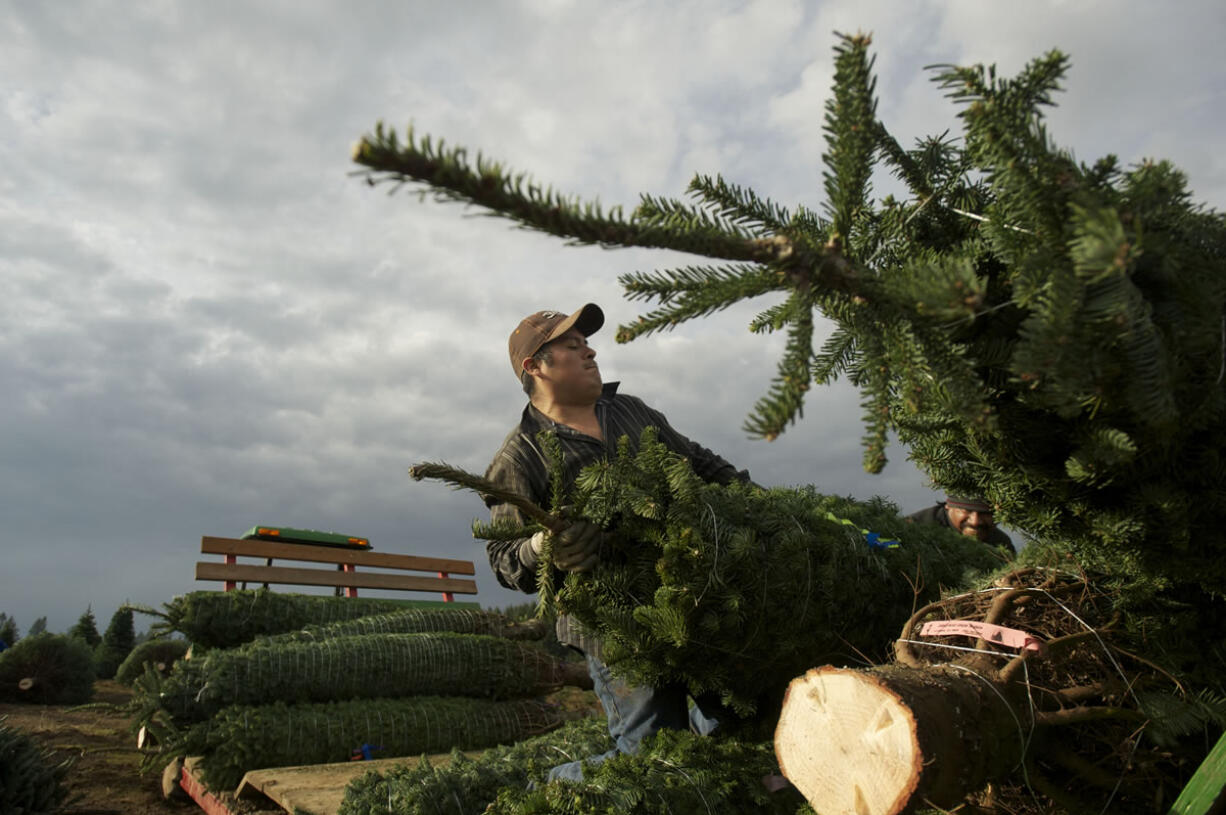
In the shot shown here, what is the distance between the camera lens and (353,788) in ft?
9.87

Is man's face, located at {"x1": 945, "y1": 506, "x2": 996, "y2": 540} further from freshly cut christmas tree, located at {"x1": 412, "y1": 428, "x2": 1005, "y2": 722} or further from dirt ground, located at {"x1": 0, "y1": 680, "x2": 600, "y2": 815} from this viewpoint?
dirt ground, located at {"x1": 0, "y1": 680, "x2": 600, "y2": 815}

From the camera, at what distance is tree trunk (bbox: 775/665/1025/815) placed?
1608mm

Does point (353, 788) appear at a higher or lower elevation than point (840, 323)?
lower

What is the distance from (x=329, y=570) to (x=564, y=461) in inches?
183

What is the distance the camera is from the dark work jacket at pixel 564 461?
2775 mm

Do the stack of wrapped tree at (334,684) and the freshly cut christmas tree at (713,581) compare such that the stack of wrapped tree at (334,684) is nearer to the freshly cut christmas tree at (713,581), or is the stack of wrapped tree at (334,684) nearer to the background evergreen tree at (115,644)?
the freshly cut christmas tree at (713,581)

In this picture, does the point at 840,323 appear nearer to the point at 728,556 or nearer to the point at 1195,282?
the point at 1195,282

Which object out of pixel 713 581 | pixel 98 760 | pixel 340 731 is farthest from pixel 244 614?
pixel 713 581

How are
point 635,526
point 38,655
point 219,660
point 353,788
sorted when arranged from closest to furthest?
point 635,526 → point 353,788 → point 219,660 → point 38,655

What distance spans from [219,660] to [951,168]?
453cm

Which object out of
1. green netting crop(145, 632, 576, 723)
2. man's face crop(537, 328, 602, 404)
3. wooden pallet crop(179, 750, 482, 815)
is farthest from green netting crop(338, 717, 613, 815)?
green netting crop(145, 632, 576, 723)

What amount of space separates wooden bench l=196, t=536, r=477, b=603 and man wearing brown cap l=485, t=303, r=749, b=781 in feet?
12.6

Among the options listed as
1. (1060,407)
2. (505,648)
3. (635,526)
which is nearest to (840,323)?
(1060,407)

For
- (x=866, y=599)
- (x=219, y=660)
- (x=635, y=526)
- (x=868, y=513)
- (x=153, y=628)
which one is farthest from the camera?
(x=153, y=628)
